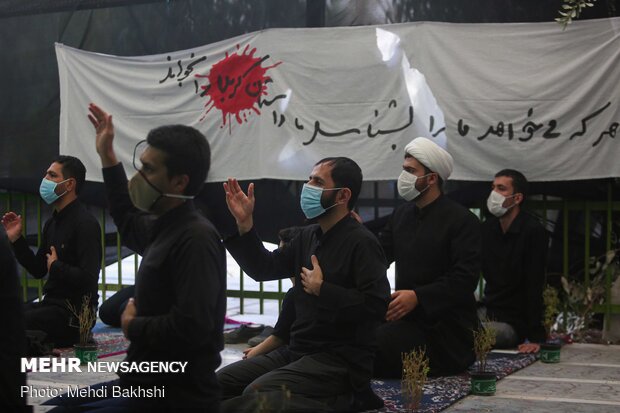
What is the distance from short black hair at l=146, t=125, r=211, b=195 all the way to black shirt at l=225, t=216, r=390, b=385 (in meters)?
1.18

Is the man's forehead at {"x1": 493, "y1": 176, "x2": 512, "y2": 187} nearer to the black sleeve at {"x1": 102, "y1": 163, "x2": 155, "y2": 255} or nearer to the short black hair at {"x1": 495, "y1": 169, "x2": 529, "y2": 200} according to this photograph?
the short black hair at {"x1": 495, "y1": 169, "x2": 529, "y2": 200}

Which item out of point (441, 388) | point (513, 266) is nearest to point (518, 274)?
point (513, 266)

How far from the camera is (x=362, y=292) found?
4.38m

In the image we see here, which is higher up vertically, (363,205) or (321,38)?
(321,38)

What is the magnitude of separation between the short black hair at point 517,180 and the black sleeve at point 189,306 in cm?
401

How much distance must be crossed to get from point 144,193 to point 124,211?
0.62 metres

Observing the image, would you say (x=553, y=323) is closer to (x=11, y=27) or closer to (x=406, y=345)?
(x=406, y=345)

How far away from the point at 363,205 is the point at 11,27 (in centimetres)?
365

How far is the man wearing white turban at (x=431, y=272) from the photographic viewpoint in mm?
5516

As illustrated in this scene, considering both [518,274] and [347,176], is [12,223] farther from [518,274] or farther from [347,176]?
[518,274]

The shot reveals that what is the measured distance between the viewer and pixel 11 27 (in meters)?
8.72

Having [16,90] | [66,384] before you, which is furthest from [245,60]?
[66,384]

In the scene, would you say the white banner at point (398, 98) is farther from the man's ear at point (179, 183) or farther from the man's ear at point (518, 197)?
the man's ear at point (179, 183)

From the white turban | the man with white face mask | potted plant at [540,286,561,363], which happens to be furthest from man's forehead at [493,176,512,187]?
the white turban
